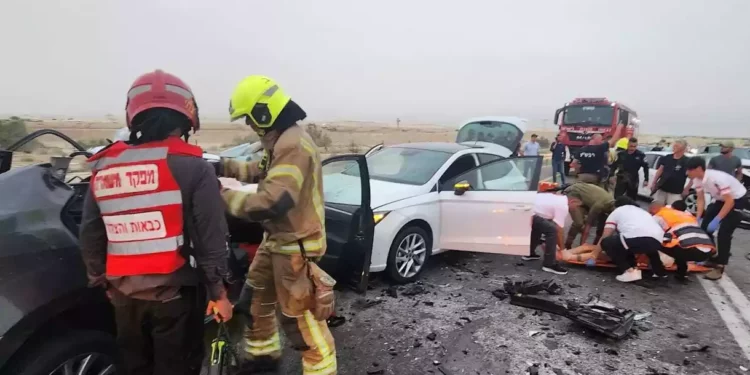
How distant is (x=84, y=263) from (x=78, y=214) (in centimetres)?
50

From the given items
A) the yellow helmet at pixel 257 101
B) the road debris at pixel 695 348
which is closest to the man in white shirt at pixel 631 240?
the road debris at pixel 695 348

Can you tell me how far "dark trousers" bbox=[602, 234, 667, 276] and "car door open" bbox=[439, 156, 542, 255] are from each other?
3.31ft

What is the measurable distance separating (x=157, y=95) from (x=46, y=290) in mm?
1000

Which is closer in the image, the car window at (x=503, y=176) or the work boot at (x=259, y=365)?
the work boot at (x=259, y=365)

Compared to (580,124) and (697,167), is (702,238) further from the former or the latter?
(580,124)

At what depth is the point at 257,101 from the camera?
265 centimetres

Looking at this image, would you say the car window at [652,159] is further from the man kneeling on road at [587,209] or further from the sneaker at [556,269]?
the sneaker at [556,269]

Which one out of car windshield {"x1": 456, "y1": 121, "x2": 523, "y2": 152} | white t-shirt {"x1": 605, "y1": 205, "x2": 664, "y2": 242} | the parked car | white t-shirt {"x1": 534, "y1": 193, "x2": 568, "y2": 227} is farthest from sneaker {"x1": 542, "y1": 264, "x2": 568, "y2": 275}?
car windshield {"x1": 456, "y1": 121, "x2": 523, "y2": 152}

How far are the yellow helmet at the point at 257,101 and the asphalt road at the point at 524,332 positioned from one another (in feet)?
5.84

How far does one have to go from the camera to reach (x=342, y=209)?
389cm

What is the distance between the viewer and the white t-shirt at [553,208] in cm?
587

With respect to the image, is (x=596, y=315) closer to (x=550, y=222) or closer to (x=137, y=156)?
(x=550, y=222)

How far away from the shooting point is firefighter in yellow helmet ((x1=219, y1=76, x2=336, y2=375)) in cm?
257

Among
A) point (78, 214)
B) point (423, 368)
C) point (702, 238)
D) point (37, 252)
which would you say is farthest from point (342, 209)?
point (702, 238)
